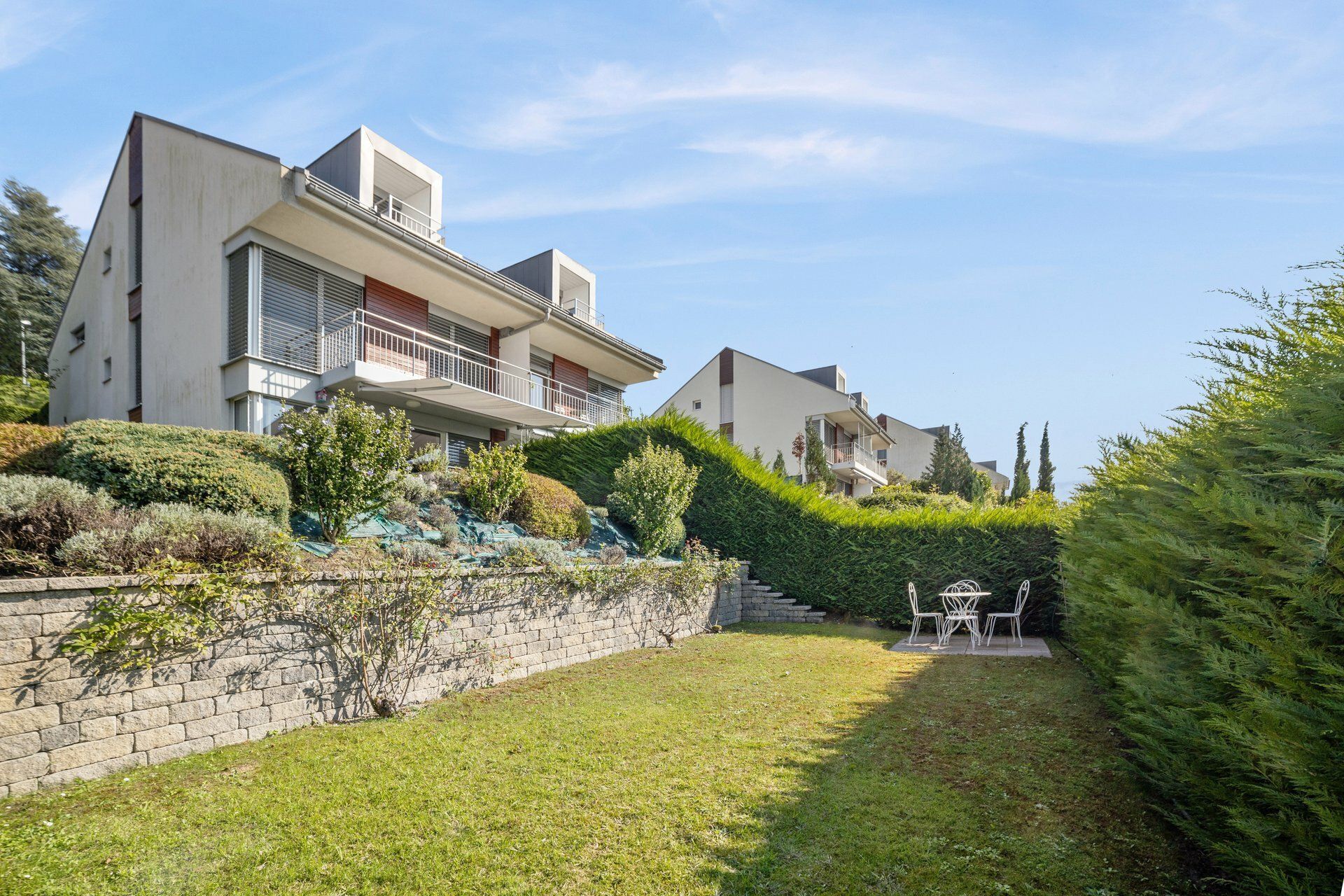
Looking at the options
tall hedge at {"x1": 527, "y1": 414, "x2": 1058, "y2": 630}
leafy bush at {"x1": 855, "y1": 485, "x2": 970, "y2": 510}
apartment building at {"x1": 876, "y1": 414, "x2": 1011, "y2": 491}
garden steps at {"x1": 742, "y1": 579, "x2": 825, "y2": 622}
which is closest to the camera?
tall hedge at {"x1": 527, "y1": 414, "x2": 1058, "y2": 630}

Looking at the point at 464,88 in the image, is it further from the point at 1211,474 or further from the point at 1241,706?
the point at 1241,706

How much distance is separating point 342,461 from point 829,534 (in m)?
9.22

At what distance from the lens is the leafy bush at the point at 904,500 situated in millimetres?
24859

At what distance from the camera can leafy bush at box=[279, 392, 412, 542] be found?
7.90 m

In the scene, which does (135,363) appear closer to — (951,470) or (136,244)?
(136,244)

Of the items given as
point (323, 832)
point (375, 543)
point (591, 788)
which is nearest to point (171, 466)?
point (375, 543)

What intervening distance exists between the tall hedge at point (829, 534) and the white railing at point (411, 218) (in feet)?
24.4

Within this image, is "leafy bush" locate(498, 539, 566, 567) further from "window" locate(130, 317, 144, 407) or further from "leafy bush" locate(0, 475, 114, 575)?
"window" locate(130, 317, 144, 407)

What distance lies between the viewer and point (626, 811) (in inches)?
156

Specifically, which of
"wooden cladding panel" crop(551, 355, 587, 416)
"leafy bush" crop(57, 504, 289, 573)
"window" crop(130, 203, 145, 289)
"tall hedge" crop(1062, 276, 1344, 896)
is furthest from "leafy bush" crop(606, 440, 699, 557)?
"window" crop(130, 203, 145, 289)

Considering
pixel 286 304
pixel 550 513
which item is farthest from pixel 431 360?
pixel 550 513

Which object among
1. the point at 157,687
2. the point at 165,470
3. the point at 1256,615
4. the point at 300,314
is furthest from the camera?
the point at 300,314

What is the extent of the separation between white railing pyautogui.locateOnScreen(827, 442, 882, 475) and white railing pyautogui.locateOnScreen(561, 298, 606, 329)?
14516 mm

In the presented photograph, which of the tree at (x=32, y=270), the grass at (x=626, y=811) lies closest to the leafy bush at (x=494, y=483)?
the grass at (x=626, y=811)
